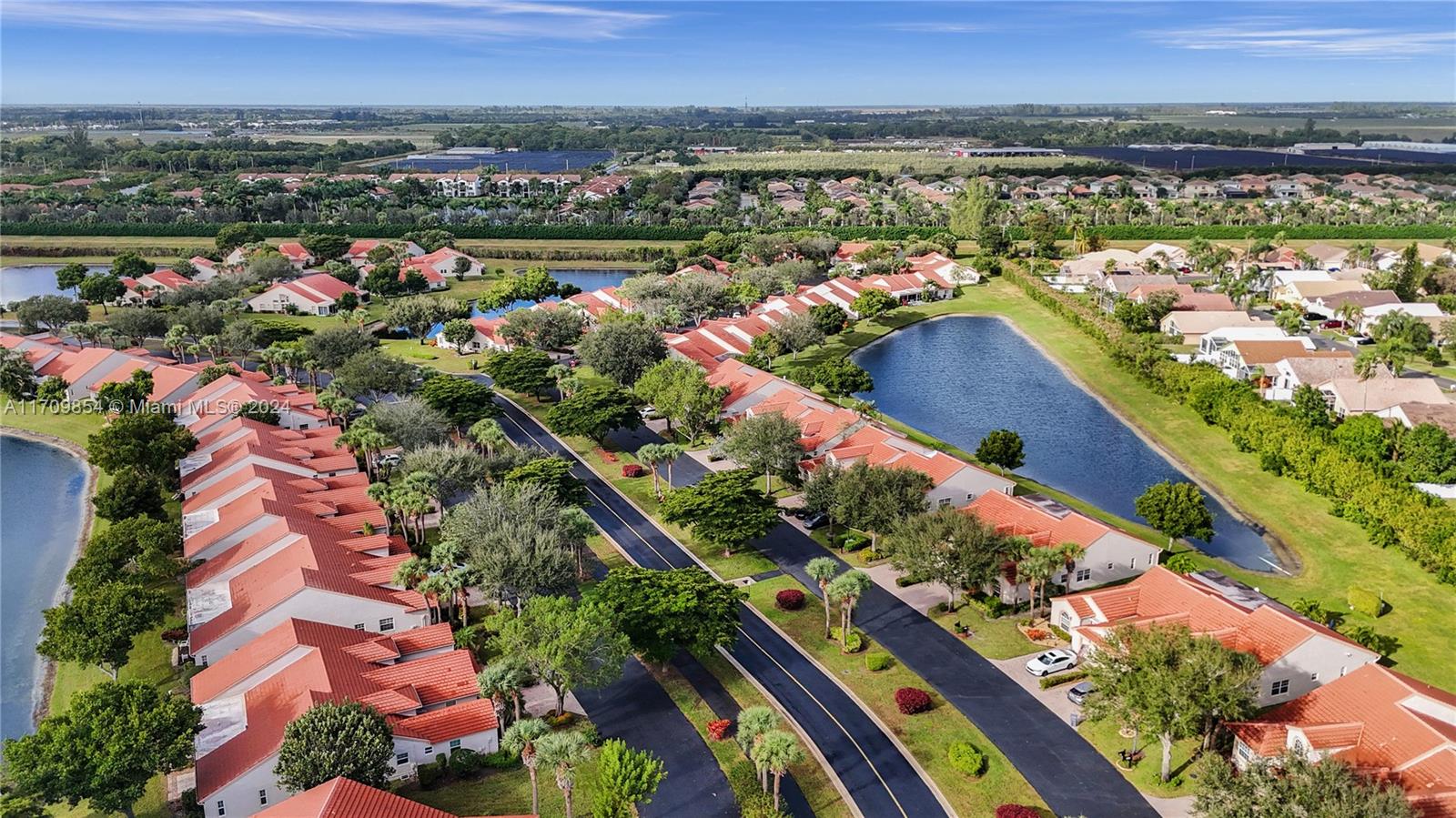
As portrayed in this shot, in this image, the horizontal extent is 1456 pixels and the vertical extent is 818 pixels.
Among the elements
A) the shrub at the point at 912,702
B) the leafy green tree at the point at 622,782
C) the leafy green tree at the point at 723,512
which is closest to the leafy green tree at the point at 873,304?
the leafy green tree at the point at 723,512

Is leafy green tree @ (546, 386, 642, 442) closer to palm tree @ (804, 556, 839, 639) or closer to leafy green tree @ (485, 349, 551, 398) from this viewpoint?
leafy green tree @ (485, 349, 551, 398)

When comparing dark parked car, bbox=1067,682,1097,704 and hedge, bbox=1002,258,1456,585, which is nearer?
dark parked car, bbox=1067,682,1097,704

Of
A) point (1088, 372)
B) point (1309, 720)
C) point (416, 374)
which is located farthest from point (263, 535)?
point (1088, 372)

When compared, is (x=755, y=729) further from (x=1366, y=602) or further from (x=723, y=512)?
(x=1366, y=602)

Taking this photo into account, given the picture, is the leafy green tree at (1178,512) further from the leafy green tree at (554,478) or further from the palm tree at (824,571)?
the leafy green tree at (554,478)

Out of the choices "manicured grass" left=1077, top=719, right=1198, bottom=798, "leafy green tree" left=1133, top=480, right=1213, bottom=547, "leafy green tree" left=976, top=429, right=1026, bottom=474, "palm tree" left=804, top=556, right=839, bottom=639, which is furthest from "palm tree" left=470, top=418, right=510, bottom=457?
"leafy green tree" left=1133, top=480, right=1213, bottom=547

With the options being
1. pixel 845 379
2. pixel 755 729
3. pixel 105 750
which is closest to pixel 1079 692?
pixel 755 729
